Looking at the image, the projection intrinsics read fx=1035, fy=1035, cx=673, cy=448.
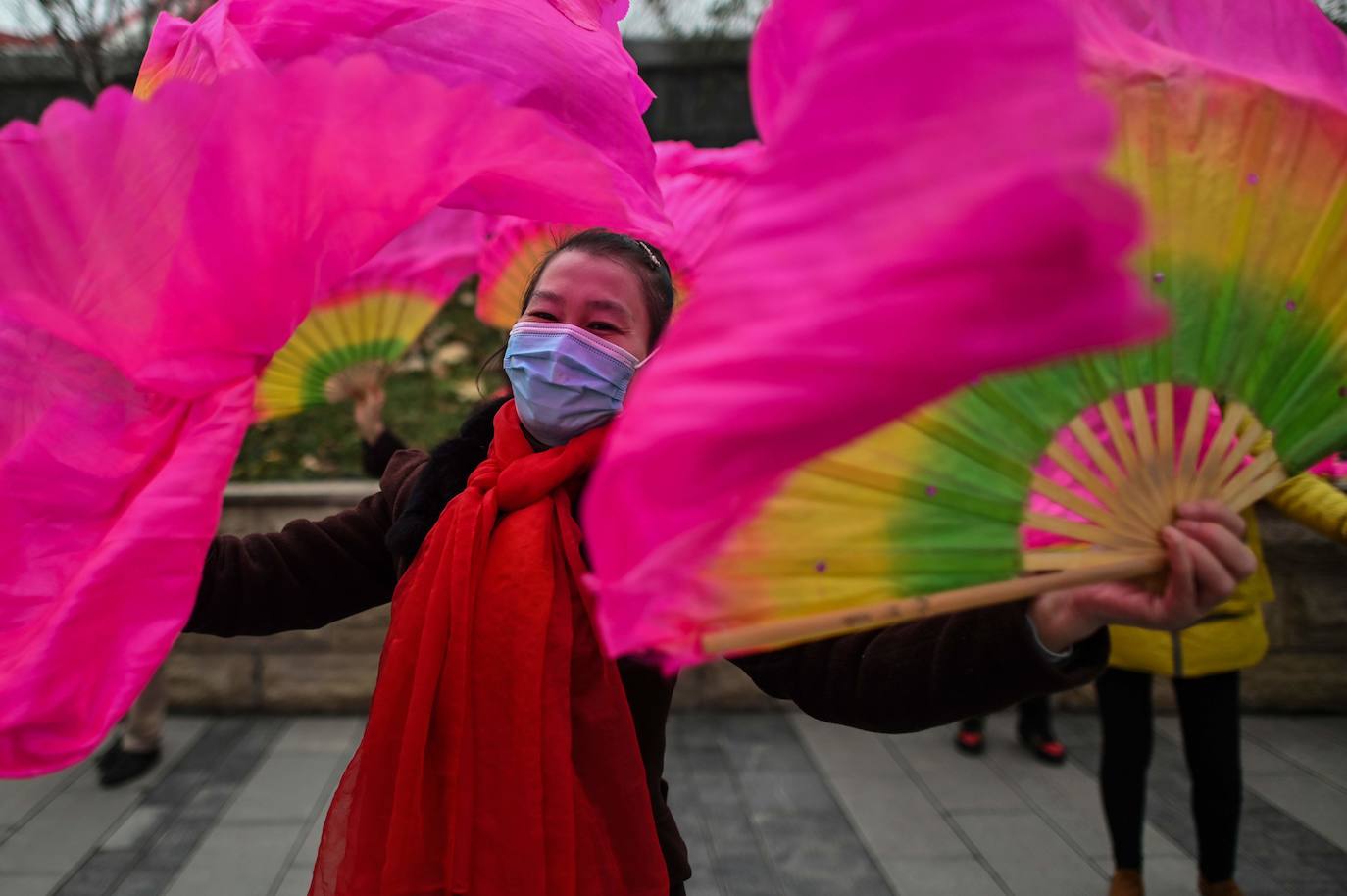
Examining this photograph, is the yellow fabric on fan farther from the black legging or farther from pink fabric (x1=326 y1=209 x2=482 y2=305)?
pink fabric (x1=326 y1=209 x2=482 y2=305)

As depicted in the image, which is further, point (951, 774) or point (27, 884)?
point (951, 774)

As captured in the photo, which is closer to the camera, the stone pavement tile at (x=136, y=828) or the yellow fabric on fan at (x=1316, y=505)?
the yellow fabric on fan at (x=1316, y=505)

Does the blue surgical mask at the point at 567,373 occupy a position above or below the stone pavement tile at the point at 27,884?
above

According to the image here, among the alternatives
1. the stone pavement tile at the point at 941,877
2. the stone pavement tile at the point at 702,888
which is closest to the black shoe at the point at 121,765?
the stone pavement tile at the point at 702,888

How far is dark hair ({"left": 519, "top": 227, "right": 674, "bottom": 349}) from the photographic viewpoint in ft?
5.58

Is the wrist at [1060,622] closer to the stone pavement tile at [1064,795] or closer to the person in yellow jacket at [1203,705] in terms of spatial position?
the person in yellow jacket at [1203,705]

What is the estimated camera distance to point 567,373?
1.61m

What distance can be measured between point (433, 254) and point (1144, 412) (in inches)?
90.7

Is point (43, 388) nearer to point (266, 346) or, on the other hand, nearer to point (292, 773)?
point (266, 346)

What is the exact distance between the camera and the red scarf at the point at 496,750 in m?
1.47

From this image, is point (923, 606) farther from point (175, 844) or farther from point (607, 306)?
point (175, 844)

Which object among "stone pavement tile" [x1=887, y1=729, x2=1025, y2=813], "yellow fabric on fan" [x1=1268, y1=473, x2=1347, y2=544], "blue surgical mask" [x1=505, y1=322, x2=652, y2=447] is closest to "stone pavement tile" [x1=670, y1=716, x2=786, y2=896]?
"stone pavement tile" [x1=887, y1=729, x2=1025, y2=813]

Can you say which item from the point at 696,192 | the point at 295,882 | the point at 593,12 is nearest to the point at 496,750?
the point at 593,12

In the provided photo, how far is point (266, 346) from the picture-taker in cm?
Result: 146
